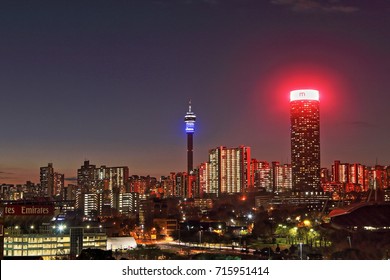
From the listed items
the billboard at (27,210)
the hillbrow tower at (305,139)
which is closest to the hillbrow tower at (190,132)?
the hillbrow tower at (305,139)

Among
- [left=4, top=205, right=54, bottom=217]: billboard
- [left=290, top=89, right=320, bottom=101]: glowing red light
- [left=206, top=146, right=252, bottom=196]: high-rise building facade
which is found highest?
[left=290, top=89, right=320, bottom=101]: glowing red light

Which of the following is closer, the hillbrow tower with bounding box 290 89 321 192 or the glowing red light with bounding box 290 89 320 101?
the hillbrow tower with bounding box 290 89 321 192

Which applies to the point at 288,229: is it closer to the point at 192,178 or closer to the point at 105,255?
the point at 105,255

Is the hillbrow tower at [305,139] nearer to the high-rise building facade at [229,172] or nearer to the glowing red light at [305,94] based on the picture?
the glowing red light at [305,94]

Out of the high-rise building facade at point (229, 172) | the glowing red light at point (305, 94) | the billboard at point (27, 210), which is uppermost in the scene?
the glowing red light at point (305, 94)

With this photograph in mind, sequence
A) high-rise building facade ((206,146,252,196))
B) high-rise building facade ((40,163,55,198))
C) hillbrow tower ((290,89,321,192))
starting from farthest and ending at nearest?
hillbrow tower ((290,89,321,192)) < high-rise building facade ((206,146,252,196)) < high-rise building facade ((40,163,55,198))

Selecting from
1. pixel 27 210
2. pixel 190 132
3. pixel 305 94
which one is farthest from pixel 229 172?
pixel 27 210

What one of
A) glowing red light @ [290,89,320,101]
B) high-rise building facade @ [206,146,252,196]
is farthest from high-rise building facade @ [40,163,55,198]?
glowing red light @ [290,89,320,101]

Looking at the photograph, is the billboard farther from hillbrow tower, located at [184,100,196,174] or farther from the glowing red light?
the glowing red light
